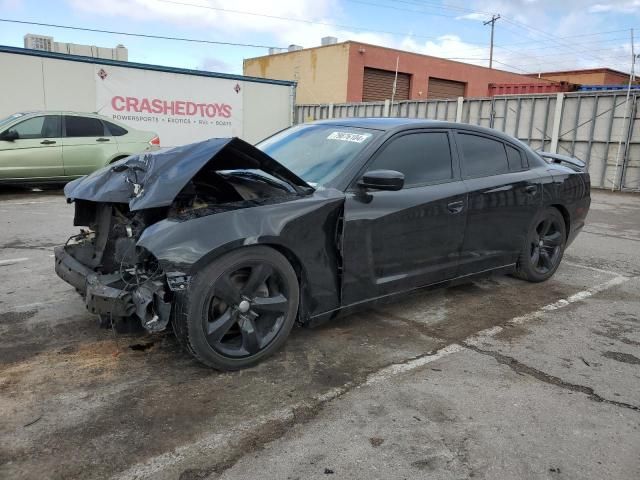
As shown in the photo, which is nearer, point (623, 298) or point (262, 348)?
point (262, 348)

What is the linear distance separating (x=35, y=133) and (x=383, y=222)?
9.00 metres

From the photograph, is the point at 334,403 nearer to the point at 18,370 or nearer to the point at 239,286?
the point at 239,286

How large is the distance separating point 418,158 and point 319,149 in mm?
770

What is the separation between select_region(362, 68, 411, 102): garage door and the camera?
27500mm

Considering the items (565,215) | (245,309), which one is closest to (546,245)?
(565,215)

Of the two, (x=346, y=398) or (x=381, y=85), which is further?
(x=381, y=85)

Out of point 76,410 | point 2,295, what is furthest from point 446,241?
point 2,295

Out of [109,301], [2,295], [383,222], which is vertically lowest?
[2,295]

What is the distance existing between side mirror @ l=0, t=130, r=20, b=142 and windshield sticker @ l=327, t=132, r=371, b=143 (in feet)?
26.8

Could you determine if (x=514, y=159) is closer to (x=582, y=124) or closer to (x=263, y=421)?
(x=263, y=421)

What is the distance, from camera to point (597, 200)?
1301 cm

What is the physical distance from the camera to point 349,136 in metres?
4.07

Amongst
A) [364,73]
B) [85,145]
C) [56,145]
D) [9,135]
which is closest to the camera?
[9,135]

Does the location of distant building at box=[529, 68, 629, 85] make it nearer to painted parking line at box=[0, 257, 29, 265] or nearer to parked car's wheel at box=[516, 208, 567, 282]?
parked car's wheel at box=[516, 208, 567, 282]
